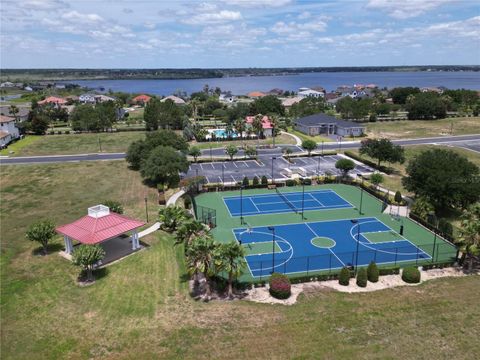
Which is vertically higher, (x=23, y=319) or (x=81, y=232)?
(x=81, y=232)

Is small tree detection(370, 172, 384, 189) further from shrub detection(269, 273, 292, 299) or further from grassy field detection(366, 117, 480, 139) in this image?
grassy field detection(366, 117, 480, 139)

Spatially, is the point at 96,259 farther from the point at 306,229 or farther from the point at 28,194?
the point at 28,194

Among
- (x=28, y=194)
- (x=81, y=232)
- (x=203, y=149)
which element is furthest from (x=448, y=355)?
(x=203, y=149)

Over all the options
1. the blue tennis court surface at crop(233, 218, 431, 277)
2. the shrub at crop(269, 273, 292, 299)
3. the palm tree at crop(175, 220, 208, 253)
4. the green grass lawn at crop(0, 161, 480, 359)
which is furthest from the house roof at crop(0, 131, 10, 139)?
the shrub at crop(269, 273, 292, 299)

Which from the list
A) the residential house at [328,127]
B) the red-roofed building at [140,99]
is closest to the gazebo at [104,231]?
the residential house at [328,127]

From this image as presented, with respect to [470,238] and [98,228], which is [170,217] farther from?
[470,238]

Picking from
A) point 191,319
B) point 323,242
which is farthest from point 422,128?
point 191,319

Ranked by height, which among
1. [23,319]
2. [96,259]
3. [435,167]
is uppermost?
[435,167]
